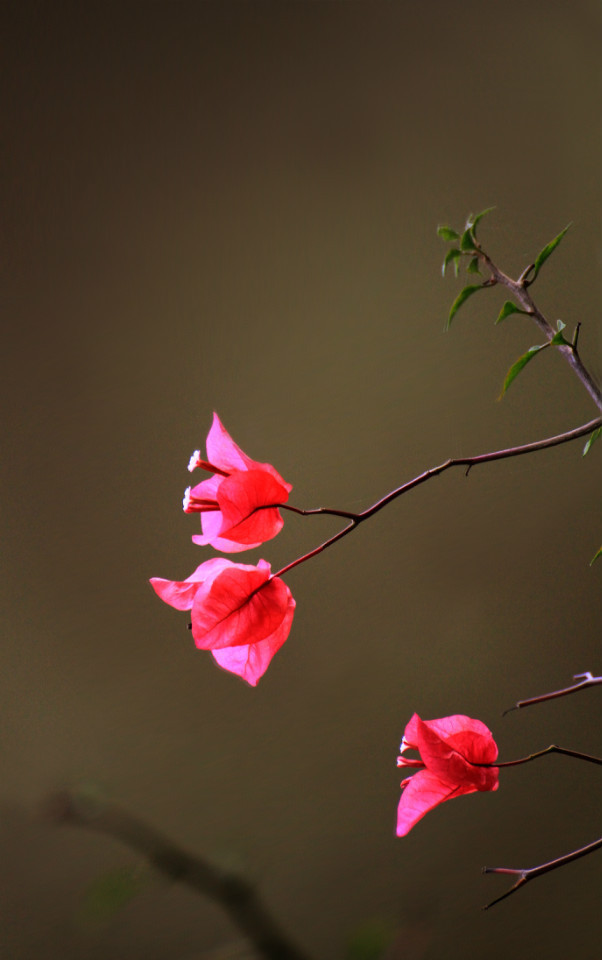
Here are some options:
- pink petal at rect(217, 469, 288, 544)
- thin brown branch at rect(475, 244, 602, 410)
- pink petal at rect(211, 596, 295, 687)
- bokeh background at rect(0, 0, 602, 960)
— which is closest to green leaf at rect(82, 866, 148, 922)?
bokeh background at rect(0, 0, 602, 960)

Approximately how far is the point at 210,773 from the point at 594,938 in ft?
1.84

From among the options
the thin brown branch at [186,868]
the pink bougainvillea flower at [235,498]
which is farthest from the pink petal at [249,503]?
the thin brown branch at [186,868]

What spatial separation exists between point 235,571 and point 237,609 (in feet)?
0.08

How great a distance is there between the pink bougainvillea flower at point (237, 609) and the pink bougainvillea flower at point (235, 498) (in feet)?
0.08

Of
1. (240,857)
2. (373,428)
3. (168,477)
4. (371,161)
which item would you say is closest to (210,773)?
(240,857)

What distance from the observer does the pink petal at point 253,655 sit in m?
0.48

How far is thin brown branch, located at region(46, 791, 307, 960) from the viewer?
2.76 ft

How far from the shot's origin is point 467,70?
0.98 m

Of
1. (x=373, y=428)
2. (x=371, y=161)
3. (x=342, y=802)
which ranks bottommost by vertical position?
(x=342, y=802)

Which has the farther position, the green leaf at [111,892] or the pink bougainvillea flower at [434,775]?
the green leaf at [111,892]

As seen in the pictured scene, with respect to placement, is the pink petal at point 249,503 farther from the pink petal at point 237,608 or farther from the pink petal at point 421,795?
the pink petal at point 421,795

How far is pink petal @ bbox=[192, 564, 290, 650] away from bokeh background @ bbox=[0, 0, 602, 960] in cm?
45

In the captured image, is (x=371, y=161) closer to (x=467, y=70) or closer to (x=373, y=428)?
(x=467, y=70)

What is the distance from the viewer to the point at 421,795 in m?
0.46
